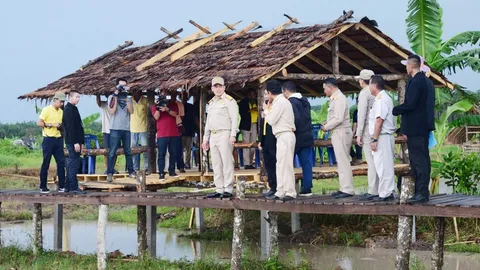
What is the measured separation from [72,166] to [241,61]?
3791mm

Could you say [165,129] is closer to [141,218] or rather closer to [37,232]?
[141,218]

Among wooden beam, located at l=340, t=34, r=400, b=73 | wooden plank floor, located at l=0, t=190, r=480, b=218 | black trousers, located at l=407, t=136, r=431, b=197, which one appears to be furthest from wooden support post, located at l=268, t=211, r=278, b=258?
wooden beam, located at l=340, t=34, r=400, b=73

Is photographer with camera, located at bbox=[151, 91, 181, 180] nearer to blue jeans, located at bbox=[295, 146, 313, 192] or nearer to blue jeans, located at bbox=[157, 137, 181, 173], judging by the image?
blue jeans, located at bbox=[157, 137, 181, 173]

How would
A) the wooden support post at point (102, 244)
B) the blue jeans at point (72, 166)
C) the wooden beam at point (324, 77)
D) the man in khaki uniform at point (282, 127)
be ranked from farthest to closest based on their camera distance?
the wooden beam at point (324, 77) < the wooden support post at point (102, 244) < the blue jeans at point (72, 166) < the man in khaki uniform at point (282, 127)

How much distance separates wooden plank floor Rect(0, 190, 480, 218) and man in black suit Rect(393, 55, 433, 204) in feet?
1.39

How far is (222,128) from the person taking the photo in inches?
423

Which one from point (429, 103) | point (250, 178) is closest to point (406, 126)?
point (429, 103)

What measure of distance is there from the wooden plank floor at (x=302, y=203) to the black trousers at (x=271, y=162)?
0.89ft

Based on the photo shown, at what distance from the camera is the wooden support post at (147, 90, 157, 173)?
15500mm

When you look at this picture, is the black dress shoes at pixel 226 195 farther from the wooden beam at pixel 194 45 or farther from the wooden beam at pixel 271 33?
the wooden beam at pixel 194 45

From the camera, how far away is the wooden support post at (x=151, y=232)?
45.9 feet

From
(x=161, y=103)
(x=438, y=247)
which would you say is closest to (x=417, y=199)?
(x=438, y=247)

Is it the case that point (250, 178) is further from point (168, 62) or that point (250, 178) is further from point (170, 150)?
point (168, 62)

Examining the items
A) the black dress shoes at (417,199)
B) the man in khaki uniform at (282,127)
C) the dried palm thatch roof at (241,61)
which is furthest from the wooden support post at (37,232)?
the black dress shoes at (417,199)
